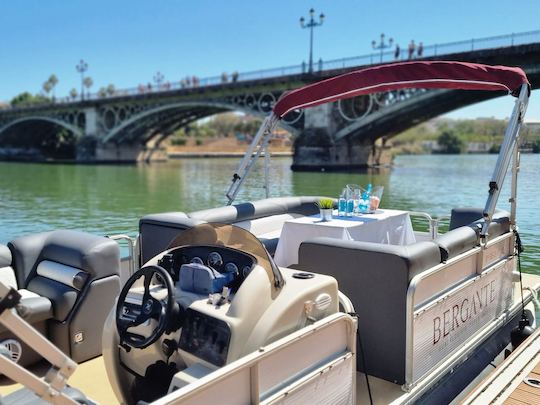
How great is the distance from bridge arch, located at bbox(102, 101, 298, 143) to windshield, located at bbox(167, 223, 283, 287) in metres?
39.3

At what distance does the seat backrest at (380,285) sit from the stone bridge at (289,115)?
30595mm

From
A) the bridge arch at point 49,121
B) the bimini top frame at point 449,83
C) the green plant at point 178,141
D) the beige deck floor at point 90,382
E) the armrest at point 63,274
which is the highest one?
the bridge arch at point 49,121

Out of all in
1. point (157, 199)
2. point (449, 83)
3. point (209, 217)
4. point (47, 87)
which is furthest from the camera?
point (47, 87)

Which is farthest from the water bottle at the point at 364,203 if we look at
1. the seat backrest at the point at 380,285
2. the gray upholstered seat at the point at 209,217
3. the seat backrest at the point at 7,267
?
the seat backrest at the point at 7,267

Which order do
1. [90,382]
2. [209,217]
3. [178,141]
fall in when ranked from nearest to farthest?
[90,382] → [209,217] → [178,141]

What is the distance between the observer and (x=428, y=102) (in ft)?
112

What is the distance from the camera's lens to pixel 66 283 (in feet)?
11.8

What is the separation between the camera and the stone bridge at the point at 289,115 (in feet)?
111

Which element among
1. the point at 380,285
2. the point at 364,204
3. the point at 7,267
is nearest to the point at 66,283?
the point at 7,267

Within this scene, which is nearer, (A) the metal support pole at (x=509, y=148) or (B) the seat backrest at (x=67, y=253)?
(B) the seat backrest at (x=67, y=253)

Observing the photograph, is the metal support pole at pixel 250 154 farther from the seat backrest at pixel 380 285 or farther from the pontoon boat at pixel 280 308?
the seat backrest at pixel 380 285

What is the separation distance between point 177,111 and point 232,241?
49.3 meters

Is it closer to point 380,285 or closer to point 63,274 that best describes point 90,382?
point 63,274

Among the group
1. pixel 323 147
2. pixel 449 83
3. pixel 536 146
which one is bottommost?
pixel 536 146
